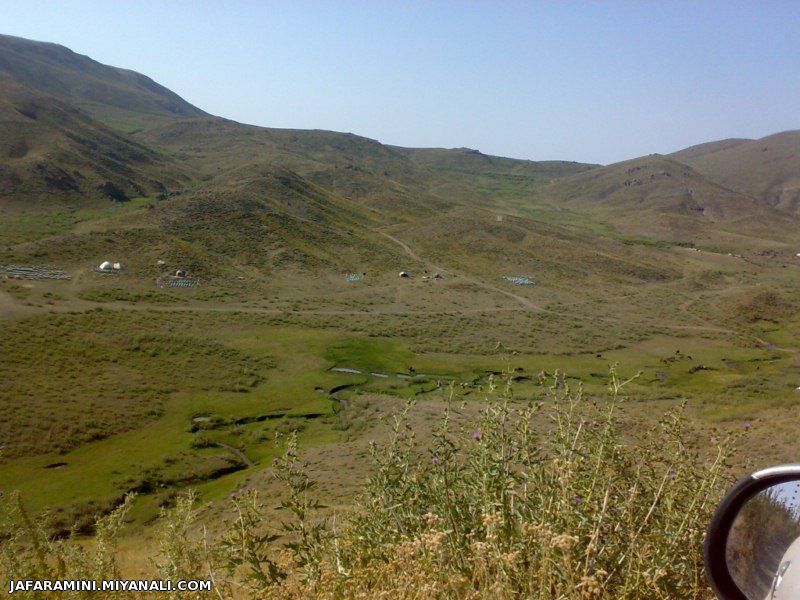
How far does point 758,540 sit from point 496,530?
1.67 metres

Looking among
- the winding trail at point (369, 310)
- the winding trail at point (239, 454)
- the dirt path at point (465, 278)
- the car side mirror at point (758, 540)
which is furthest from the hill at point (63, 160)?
the car side mirror at point (758, 540)

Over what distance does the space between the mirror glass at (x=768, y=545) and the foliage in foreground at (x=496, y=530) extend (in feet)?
1.85

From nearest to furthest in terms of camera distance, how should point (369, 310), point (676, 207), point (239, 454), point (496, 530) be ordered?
point (496, 530) → point (239, 454) → point (369, 310) → point (676, 207)

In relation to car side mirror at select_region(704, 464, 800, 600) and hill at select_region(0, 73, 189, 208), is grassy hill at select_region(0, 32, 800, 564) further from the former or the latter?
car side mirror at select_region(704, 464, 800, 600)

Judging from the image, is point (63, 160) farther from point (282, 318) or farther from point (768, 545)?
point (768, 545)

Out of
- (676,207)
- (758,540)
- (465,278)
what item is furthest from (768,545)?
(676,207)

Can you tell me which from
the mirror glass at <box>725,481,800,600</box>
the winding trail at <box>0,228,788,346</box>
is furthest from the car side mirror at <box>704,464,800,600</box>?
the winding trail at <box>0,228,788,346</box>

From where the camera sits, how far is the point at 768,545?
2871 millimetres

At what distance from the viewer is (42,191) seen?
7250 cm

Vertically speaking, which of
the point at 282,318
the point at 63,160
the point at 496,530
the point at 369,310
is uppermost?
the point at 63,160

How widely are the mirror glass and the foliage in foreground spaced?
0.56 m

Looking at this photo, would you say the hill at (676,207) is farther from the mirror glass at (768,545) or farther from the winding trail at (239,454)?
the mirror glass at (768,545)

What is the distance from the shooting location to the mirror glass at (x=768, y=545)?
258 cm

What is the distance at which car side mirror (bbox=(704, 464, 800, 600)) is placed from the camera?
263 cm
